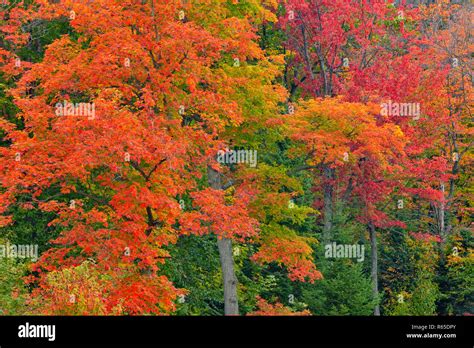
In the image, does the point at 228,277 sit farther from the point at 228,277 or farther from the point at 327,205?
the point at 327,205

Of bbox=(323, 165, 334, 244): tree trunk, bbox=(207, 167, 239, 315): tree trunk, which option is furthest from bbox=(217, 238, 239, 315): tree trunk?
bbox=(323, 165, 334, 244): tree trunk

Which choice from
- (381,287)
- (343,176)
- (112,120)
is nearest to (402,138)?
(343,176)

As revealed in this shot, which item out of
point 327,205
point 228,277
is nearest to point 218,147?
point 228,277

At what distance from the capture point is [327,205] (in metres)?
32.8

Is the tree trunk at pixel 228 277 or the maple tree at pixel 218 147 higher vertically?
the maple tree at pixel 218 147

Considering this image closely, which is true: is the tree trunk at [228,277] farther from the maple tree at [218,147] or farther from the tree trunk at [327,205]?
the tree trunk at [327,205]

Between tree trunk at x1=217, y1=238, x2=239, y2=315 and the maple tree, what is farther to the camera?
tree trunk at x1=217, y1=238, x2=239, y2=315

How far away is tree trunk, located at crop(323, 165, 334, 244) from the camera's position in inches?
1236

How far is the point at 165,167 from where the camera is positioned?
69.5ft

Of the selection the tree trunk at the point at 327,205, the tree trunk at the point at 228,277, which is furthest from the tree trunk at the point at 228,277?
the tree trunk at the point at 327,205

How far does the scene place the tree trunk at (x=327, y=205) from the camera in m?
31.4

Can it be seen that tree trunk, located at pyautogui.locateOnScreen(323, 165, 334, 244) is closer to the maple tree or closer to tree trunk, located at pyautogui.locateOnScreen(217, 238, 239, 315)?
the maple tree

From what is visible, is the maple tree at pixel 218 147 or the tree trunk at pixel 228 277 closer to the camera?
the maple tree at pixel 218 147
